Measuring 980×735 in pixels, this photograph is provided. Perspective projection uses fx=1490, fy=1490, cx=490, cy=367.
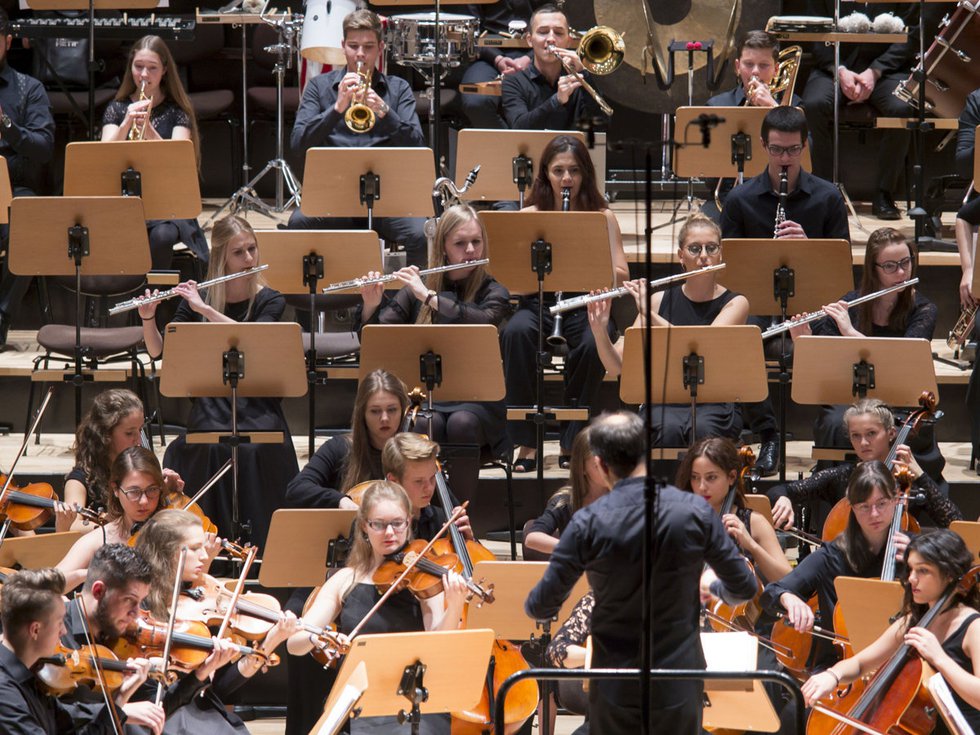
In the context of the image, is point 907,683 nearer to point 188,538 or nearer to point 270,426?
point 188,538

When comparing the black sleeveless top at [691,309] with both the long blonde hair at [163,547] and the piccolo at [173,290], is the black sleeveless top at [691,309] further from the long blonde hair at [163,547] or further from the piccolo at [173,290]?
the long blonde hair at [163,547]

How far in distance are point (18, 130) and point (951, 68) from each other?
388cm

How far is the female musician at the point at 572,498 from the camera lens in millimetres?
3975

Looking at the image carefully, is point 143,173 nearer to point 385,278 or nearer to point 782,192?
point 385,278

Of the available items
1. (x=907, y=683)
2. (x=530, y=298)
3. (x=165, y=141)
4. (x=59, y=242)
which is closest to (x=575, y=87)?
(x=530, y=298)

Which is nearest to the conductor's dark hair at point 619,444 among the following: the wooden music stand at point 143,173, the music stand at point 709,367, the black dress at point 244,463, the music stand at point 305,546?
the music stand at point 305,546

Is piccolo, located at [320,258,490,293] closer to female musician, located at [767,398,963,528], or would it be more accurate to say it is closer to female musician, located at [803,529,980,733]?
female musician, located at [767,398,963,528]

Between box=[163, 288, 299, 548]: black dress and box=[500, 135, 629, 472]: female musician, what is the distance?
80 centimetres

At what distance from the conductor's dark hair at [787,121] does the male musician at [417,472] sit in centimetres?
194

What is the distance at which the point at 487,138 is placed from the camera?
18.1 ft

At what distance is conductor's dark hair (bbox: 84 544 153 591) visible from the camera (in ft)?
11.5

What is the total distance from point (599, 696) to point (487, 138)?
2873 mm

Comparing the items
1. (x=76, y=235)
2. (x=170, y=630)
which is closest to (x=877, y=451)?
(x=170, y=630)

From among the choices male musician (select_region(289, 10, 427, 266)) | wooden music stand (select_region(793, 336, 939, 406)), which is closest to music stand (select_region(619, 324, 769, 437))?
wooden music stand (select_region(793, 336, 939, 406))
